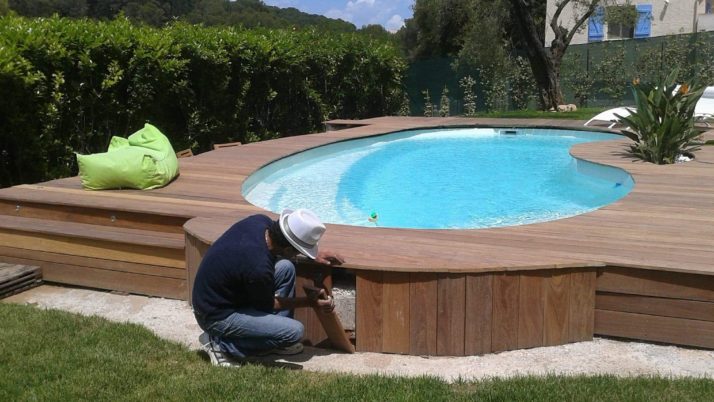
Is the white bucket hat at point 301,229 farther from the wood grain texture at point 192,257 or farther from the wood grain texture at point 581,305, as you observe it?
the wood grain texture at point 581,305

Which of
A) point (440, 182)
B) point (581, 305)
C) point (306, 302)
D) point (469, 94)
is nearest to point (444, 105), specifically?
point (469, 94)

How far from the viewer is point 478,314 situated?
4.25m

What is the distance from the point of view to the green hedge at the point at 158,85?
792cm

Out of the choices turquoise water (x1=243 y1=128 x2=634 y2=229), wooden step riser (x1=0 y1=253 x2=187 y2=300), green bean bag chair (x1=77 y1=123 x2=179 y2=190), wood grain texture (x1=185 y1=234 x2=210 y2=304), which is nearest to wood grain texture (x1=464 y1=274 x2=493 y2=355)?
wood grain texture (x1=185 y1=234 x2=210 y2=304)

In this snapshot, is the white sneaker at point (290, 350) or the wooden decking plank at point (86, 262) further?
the wooden decking plank at point (86, 262)

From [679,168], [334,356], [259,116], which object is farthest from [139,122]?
[679,168]

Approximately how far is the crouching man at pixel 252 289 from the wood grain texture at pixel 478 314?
0.86 metres

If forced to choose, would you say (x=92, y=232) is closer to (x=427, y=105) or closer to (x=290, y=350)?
(x=290, y=350)

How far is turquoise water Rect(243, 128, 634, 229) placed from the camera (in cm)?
796

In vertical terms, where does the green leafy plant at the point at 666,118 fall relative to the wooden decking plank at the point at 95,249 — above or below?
above

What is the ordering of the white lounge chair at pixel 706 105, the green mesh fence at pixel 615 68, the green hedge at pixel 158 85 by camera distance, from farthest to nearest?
the green mesh fence at pixel 615 68 → the white lounge chair at pixel 706 105 → the green hedge at pixel 158 85

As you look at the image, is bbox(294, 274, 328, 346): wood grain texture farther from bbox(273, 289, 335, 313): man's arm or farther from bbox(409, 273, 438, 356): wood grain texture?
bbox(409, 273, 438, 356): wood grain texture

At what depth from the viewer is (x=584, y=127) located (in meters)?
13.7

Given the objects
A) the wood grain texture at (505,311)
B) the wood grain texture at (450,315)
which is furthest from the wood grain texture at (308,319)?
the wood grain texture at (505,311)
